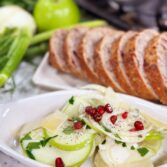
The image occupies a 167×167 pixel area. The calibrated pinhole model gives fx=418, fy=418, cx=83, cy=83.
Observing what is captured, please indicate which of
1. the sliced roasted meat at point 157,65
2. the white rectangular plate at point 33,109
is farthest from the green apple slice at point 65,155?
the sliced roasted meat at point 157,65

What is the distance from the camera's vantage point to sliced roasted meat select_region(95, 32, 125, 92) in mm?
2820

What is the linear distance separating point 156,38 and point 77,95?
29.5 inches

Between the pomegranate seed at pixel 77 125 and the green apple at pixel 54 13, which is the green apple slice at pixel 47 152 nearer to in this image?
the pomegranate seed at pixel 77 125

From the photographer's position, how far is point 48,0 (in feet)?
12.1

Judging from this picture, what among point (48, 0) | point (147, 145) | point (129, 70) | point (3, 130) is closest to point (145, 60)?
point (129, 70)

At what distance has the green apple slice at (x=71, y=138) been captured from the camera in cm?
204

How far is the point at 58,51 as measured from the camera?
3213 mm

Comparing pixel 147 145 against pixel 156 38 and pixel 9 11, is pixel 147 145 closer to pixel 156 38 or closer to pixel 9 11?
pixel 156 38

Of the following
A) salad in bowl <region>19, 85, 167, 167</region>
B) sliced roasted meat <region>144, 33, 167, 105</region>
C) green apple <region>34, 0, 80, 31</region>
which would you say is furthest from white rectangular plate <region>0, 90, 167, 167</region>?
green apple <region>34, 0, 80, 31</region>

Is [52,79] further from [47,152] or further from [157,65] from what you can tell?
[47,152]

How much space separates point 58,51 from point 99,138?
1240 millimetres

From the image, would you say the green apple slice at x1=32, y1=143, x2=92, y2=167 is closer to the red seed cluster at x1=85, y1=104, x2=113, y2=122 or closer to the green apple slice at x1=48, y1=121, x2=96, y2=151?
the green apple slice at x1=48, y1=121, x2=96, y2=151

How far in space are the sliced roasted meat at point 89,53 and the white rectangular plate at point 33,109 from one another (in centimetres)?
52

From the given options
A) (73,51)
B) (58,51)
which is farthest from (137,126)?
(58,51)
